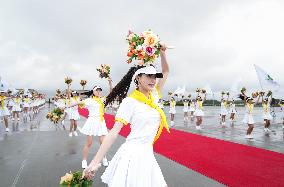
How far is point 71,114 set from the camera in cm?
1485

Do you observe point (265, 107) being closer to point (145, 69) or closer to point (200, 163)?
point (200, 163)

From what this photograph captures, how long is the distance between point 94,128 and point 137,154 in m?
5.46

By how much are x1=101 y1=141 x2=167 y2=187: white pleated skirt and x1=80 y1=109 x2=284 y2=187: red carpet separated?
12.8 feet

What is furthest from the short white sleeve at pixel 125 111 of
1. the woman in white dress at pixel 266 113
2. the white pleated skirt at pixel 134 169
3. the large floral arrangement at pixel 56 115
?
the woman in white dress at pixel 266 113

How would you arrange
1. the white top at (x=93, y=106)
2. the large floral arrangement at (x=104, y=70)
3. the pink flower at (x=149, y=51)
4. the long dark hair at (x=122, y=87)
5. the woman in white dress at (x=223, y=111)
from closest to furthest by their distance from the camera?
1. the pink flower at (x=149, y=51)
2. the long dark hair at (x=122, y=87)
3. the large floral arrangement at (x=104, y=70)
4. the white top at (x=93, y=106)
5. the woman in white dress at (x=223, y=111)

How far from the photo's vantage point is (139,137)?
3551 mm

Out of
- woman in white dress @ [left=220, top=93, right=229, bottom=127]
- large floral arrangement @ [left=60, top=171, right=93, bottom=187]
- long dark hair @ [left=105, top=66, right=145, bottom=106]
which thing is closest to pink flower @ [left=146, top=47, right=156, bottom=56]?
long dark hair @ [left=105, top=66, right=145, bottom=106]

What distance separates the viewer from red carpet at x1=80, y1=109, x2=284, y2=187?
731 centimetres

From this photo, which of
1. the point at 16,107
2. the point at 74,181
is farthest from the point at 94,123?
the point at 16,107

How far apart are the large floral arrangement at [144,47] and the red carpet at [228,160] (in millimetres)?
4199

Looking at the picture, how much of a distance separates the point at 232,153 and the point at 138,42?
7.66 metres

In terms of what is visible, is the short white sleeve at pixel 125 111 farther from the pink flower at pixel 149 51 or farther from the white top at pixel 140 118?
the pink flower at pixel 149 51

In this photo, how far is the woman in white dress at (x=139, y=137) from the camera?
11.1 ft

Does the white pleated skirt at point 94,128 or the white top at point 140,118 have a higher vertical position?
the white top at point 140,118
